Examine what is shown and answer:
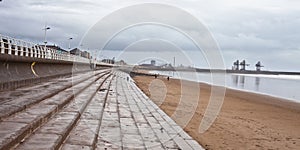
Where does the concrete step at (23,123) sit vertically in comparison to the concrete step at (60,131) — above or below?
above

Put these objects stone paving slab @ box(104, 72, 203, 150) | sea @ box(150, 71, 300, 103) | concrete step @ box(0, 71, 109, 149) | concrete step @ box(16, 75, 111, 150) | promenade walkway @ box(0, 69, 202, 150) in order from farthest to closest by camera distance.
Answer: sea @ box(150, 71, 300, 103), stone paving slab @ box(104, 72, 203, 150), promenade walkway @ box(0, 69, 202, 150), concrete step @ box(16, 75, 111, 150), concrete step @ box(0, 71, 109, 149)

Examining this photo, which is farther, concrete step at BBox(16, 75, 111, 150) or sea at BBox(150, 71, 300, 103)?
sea at BBox(150, 71, 300, 103)

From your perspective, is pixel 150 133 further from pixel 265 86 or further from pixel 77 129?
pixel 265 86

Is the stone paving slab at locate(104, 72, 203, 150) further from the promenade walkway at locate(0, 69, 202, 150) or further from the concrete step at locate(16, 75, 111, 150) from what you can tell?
the concrete step at locate(16, 75, 111, 150)

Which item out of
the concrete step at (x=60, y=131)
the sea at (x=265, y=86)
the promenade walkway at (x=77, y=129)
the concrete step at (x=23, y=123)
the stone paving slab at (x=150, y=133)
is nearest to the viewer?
the concrete step at (x=23, y=123)

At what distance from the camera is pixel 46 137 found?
5.54 metres

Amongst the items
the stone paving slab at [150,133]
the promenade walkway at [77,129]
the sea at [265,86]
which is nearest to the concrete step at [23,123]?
the promenade walkway at [77,129]

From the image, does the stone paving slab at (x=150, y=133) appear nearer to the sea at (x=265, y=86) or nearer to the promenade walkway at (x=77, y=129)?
the promenade walkway at (x=77, y=129)

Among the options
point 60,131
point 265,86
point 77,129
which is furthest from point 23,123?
point 265,86

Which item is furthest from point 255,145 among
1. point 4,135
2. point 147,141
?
point 4,135

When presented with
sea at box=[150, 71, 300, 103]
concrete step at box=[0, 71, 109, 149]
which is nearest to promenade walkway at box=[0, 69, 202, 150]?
concrete step at box=[0, 71, 109, 149]

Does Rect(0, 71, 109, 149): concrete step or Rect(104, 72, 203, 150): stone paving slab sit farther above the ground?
Rect(0, 71, 109, 149): concrete step

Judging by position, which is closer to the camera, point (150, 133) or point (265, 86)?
point (150, 133)

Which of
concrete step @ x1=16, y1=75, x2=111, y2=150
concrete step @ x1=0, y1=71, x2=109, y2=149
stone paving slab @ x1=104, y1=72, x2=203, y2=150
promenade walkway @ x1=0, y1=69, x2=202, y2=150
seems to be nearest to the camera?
concrete step @ x1=0, y1=71, x2=109, y2=149
